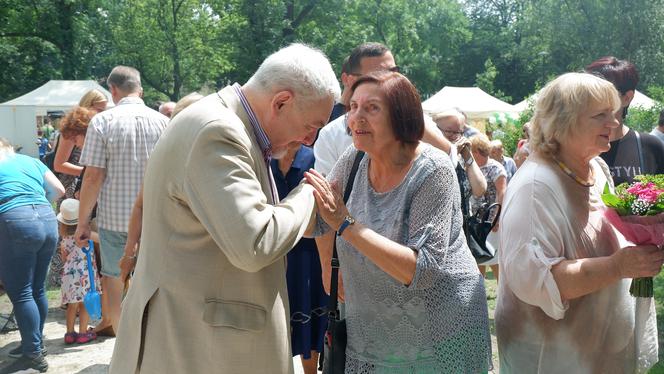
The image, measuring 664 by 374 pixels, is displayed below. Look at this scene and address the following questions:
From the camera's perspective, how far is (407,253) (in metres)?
2.29

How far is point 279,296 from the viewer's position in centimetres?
222

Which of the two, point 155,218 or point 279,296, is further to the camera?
Answer: point 279,296

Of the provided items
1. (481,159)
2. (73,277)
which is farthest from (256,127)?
(481,159)

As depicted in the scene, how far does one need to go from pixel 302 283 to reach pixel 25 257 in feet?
8.81

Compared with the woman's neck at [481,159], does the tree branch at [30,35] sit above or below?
above

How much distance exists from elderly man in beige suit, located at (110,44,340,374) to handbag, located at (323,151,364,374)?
38 cm

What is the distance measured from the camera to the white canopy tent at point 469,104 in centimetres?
2078

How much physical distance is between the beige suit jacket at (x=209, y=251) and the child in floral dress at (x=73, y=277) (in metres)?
4.11

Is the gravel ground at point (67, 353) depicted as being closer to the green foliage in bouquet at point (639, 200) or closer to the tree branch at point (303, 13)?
the green foliage in bouquet at point (639, 200)

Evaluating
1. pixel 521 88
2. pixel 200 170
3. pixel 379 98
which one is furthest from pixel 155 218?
pixel 521 88

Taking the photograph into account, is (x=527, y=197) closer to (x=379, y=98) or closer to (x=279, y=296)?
(x=379, y=98)

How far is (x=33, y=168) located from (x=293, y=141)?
3868 mm

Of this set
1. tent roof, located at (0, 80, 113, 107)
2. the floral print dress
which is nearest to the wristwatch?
the floral print dress

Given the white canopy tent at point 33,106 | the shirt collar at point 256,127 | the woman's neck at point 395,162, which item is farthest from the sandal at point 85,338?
the white canopy tent at point 33,106
